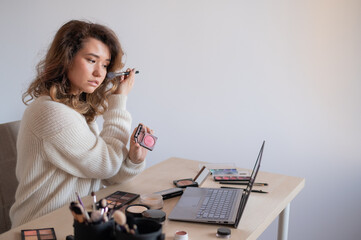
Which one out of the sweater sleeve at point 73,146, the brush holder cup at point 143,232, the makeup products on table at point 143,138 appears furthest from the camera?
the makeup products on table at point 143,138

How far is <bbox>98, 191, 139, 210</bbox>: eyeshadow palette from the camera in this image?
140cm

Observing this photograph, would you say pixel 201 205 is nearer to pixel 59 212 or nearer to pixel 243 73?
pixel 59 212

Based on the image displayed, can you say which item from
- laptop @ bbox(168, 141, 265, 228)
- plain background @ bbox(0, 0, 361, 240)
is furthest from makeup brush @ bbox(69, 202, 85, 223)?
plain background @ bbox(0, 0, 361, 240)

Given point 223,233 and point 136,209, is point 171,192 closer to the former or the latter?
point 136,209

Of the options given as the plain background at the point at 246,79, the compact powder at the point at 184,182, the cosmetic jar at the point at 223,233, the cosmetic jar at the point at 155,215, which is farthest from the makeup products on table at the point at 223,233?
the plain background at the point at 246,79

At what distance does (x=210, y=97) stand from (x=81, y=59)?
1024 mm

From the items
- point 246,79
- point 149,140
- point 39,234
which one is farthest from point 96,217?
point 246,79

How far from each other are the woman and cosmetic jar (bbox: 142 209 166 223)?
28 cm

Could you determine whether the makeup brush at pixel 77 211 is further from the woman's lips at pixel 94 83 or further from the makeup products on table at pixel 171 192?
the woman's lips at pixel 94 83

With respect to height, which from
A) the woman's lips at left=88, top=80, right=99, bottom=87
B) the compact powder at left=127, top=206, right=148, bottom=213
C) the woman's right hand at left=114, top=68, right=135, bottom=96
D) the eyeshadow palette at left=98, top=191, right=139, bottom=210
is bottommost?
the eyeshadow palette at left=98, top=191, right=139, bottom=210

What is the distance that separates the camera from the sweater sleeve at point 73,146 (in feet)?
4.81

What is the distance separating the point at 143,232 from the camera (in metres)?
0.97

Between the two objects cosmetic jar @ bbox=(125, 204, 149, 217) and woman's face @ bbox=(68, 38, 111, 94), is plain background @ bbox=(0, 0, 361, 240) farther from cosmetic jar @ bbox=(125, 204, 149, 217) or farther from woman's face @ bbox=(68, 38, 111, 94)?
cosmetic jar @ bbox=(125, 204, 149, 217)

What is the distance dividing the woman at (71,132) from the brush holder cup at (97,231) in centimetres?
52
